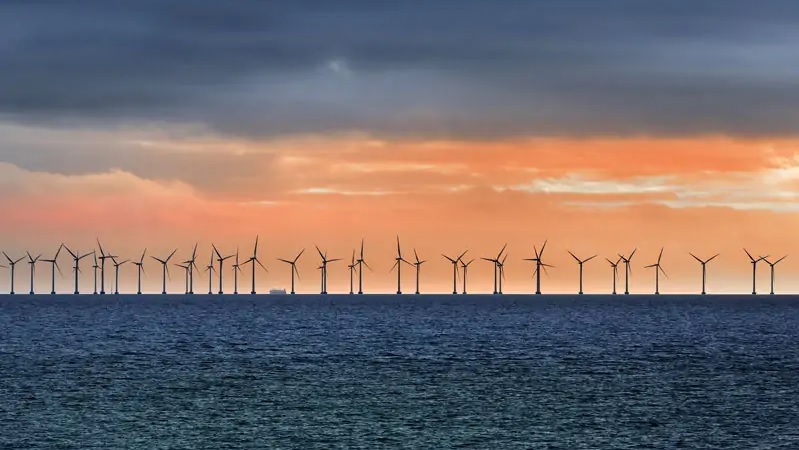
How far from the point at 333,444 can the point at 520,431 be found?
1316 centimetres

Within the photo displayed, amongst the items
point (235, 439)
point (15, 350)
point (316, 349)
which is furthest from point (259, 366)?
point (235, 439)

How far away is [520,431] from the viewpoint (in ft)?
266

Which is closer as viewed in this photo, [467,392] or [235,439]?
[235,439]

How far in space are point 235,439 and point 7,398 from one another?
27327 millimetres

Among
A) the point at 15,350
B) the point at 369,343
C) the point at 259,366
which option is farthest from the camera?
the point at 369,343

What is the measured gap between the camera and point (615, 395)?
102 m

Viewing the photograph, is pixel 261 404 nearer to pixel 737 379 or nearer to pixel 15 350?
pixel 737 379

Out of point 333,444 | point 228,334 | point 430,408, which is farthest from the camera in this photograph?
point 228,334

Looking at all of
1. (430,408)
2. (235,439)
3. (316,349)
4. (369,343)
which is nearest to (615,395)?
(430,408)

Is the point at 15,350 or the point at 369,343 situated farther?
the point at 369,343

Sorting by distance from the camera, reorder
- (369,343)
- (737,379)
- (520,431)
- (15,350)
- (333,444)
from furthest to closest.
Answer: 1. (369,343)
2. (15,350)
3. (737,379)
4. (520,431)
5. (333,444)

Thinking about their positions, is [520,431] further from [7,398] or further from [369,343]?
[369,343]

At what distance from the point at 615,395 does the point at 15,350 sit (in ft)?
263

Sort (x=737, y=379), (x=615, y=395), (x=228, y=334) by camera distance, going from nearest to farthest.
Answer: (x=615, y=395), (x=737, y=379), (x=228, y=334)
